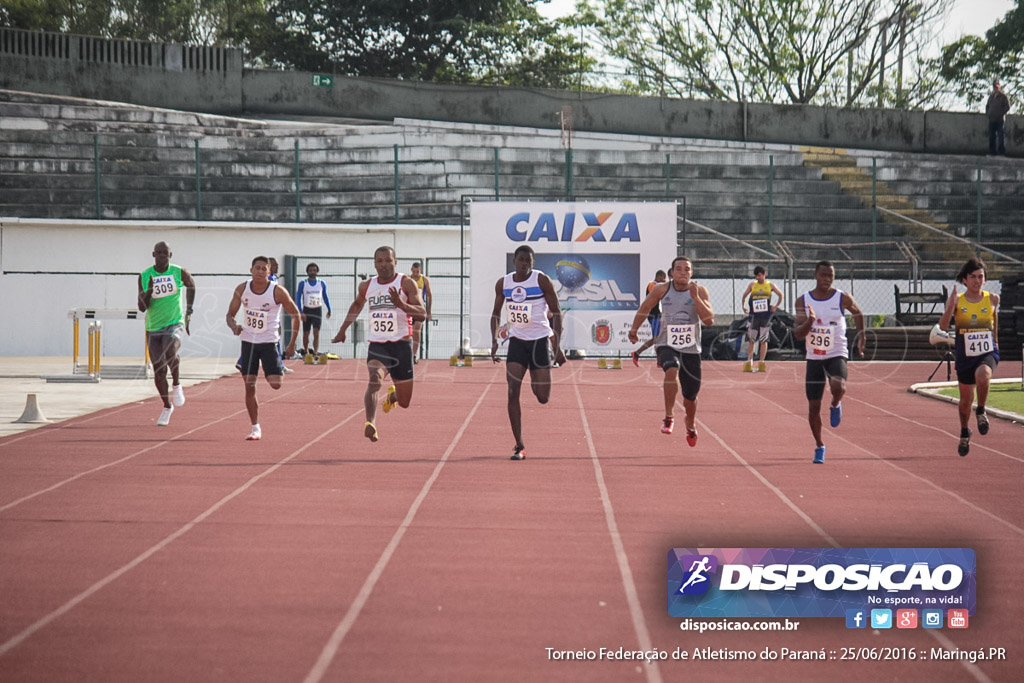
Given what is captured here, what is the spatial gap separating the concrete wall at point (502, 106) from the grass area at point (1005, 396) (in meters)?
21.8

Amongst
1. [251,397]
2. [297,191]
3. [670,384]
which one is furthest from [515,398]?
[297,191]

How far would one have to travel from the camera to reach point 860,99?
5728 cm

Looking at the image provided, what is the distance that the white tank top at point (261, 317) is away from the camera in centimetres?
1244

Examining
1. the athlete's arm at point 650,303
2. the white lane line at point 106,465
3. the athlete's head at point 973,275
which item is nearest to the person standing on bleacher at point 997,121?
the athlete's head at point 973,275

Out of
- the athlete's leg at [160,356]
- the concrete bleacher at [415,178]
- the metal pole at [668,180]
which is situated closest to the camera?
the athlete's leg at [160,356]

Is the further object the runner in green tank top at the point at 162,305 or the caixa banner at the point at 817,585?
the runner in green tank top at the point at 162,305

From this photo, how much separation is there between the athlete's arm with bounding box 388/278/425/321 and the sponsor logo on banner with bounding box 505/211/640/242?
40.2 ft

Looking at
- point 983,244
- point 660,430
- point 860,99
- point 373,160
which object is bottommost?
point 660,430

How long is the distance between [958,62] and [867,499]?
46.1m

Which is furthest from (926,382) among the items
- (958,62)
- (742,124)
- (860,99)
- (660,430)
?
(860,99)

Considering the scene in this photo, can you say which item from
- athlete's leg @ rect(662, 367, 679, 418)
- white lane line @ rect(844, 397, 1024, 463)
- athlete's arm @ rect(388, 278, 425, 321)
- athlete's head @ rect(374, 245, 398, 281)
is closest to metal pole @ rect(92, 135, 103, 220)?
white lane line @ rect(844, 397, 1024, 463)

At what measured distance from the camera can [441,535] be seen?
25.2ft

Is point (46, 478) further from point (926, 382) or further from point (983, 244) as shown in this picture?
point (983, 244)

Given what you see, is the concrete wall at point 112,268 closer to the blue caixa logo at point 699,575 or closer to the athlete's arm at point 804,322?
the athlete's arm at point 804,322
